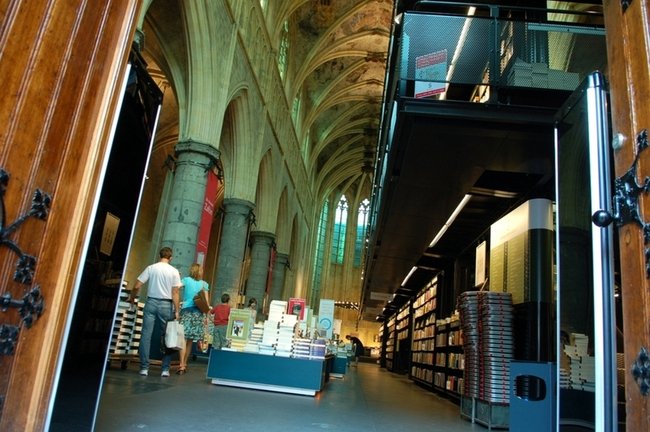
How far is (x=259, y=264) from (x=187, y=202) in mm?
9518

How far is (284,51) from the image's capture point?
2111cm

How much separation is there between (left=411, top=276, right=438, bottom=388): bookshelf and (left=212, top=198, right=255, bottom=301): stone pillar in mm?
5397

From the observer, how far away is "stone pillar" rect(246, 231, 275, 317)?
64.0 ft

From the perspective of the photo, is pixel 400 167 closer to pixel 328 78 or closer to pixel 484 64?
pixel 484 64

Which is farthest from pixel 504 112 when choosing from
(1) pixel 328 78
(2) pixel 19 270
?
(1) pixel 328 78

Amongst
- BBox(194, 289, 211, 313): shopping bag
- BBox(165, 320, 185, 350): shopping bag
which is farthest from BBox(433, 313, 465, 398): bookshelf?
BBox(165, 320, 185, 350): shopping bag

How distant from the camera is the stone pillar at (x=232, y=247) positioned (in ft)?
48.7

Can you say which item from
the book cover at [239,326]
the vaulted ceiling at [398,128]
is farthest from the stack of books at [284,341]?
the vaulted ceiling at [398,128]

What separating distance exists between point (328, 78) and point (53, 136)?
26164 mm

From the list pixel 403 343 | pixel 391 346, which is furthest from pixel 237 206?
pixel 391 346

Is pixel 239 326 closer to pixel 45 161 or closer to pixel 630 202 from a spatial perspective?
pixel 45 161

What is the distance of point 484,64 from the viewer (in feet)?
17.1

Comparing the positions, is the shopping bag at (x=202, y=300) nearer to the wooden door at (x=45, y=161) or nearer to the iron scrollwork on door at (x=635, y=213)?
the wooden door at (x=45, y=161)

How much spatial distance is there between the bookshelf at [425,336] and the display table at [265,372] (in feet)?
17.7
